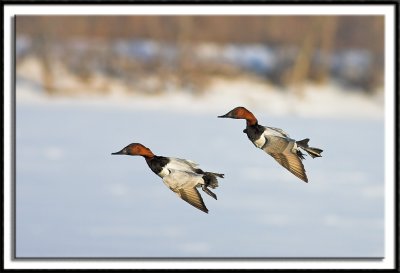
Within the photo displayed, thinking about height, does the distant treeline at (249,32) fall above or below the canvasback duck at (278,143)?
above

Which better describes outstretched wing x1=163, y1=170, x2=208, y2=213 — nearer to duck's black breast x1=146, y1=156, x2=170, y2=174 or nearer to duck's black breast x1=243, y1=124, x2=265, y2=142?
duck's black breast x1=146, y1=156, x2=170, y2=174

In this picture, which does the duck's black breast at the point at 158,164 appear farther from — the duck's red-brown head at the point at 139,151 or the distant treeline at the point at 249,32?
the distant treeline at the point at 249,32

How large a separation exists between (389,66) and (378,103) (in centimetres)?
40

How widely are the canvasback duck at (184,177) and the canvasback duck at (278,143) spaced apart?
20cm

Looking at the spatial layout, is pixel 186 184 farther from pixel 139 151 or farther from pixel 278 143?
pixel 278 143

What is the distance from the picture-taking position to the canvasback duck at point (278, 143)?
2967 millimetres

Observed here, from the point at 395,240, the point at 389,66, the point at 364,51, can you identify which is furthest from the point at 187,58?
the point at 395,240

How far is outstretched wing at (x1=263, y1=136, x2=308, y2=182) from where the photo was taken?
297 cm

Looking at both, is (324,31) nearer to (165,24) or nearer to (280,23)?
(280,23)

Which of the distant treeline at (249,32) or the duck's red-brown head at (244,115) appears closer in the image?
the duck's red-brown head at (244,115)

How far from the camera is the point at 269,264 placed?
11.2ft

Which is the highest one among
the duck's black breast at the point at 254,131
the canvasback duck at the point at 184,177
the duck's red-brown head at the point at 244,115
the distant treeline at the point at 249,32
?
the distant treeline at the point at 249,32

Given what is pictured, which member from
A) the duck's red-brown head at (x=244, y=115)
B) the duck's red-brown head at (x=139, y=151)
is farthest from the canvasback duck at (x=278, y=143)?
the duck's red-brown head at (x=139, y=151)

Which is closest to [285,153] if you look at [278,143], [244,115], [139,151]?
[278,143]
